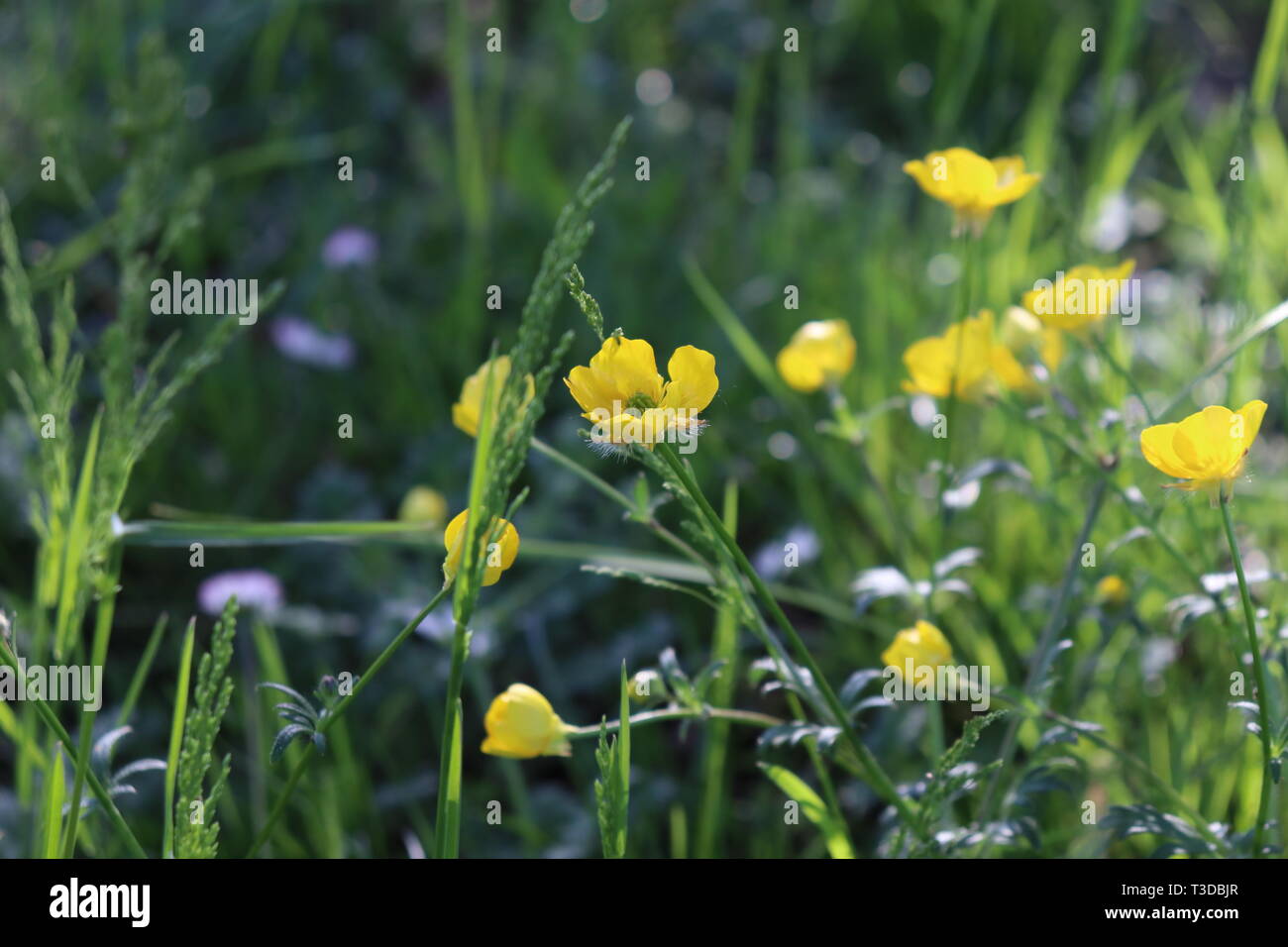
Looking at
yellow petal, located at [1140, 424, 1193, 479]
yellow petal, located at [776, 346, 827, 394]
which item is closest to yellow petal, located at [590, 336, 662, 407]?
yellow petal, located at [1140, 424, 1193, 479]

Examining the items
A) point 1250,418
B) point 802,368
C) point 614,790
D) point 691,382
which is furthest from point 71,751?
point 1250,418

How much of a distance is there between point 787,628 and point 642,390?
20 centimetres

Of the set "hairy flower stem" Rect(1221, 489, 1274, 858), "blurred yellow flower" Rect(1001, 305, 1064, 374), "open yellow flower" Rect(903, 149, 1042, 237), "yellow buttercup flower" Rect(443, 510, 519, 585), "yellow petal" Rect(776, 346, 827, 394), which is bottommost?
"hairy flower stem" Rect(1221, 489, 1274, 858)

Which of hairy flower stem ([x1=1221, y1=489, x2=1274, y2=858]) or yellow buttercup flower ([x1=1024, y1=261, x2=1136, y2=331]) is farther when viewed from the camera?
yellow buttercup flower ([x1=1024, y1=261, x2=1136, y2=331])

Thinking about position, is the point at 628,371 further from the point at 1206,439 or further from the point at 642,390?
the point at 1206,439

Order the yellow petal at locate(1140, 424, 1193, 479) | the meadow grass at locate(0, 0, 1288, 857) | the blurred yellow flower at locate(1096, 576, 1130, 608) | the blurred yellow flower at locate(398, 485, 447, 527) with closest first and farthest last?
the yellow petal at locate(1140, 424, 1193, 479), the meadow grass at locate(0, 0, 1288, 857), the blurred yellow flower at locate(1096, 576, 1130, 608), the blurred yellow flower at locate(398, 485, 447, 527)

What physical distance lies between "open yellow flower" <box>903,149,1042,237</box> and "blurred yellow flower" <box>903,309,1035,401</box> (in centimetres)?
10

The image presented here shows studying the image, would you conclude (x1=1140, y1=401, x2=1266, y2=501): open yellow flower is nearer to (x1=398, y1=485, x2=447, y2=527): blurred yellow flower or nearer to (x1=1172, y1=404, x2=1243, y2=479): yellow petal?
(x1=1172, y1=404, x2=1243, y2=479): yellow petal

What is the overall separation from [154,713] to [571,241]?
1114 mm

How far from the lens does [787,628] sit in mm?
888

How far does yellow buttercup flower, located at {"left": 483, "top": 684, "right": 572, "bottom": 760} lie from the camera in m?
0.95
